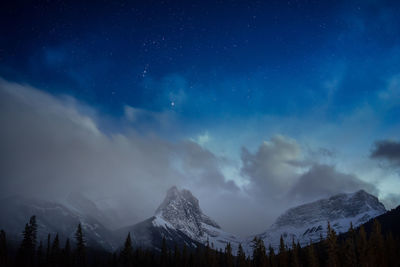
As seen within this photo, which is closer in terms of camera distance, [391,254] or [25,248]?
[25,248]

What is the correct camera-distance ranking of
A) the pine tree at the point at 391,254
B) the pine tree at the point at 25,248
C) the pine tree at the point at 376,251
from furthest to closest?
the pine tree at the point at 391,254
the pine tree at the point at 25,248
the pine tree at the point at 376,251

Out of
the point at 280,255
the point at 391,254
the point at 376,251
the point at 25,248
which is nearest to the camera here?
the point at 25,248

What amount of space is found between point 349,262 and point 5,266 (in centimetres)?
9556

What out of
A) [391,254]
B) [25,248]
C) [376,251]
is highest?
[25,248]

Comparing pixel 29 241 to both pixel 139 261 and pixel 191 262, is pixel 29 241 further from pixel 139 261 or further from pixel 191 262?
pixel 191 262

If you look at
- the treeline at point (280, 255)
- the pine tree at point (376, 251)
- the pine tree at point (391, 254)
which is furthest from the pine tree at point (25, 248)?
the pine tree at point (391, 254)

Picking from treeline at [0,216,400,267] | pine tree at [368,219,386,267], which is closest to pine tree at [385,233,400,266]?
treeline at [0,216,400,267]

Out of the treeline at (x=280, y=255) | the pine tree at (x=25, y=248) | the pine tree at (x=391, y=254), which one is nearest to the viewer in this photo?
the treeline at (x=280, y=255)

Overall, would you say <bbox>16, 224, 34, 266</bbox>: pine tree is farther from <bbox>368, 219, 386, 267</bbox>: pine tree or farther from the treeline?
<bbox>368, 219, 386, 267</bbox>: pine tree

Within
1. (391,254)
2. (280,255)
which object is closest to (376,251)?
(391,254)

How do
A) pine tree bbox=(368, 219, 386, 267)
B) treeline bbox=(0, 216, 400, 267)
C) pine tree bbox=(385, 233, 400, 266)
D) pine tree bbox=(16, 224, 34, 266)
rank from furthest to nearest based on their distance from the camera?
1. pine tree bbox=(385, 233, 400, 266)
2. pine tree bbox=(16, 224, 34, 266)
3. treeline bbox=(0, 216, 400, 267)
4. pine tree bbox=(368, 219, 386, 267)

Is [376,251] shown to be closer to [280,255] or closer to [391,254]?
[391,254]

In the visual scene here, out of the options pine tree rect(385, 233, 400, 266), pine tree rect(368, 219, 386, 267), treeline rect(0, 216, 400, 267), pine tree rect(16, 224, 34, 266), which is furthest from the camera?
pine tree rect(385, 233, 400, 266)

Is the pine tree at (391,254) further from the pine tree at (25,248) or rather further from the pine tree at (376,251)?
the pine tree at (25,248)
